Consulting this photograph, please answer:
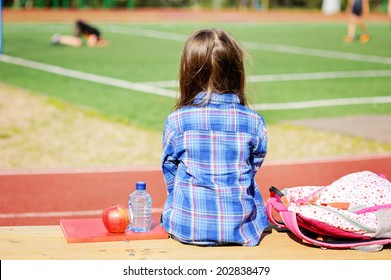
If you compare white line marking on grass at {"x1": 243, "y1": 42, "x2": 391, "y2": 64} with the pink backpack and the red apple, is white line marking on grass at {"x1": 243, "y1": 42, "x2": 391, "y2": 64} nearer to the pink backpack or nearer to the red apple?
the pink backpack

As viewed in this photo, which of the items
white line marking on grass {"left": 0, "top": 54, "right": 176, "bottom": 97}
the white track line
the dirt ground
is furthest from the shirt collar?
white line marking on grass {"left": 0, "top": 54, "right": 176, "bottom": 97}

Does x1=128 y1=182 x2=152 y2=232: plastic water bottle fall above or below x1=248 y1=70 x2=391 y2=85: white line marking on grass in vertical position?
above

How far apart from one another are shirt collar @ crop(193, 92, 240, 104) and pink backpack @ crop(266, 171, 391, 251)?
69 cm

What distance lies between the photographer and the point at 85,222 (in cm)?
523

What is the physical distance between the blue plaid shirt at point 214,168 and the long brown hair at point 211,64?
0.19 feet

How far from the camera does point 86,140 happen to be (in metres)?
10.5

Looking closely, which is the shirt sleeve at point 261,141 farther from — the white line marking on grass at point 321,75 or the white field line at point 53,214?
the white line marking on grass at point 321,75

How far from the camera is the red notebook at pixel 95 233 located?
191 inches

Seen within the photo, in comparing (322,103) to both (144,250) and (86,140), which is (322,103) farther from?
(144,250)

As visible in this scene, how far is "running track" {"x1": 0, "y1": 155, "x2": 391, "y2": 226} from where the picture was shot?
7.35 m

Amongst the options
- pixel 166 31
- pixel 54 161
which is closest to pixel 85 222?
pixel 54 161

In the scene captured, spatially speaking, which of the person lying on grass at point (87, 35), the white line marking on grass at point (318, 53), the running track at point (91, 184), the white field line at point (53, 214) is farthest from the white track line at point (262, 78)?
the white field line at point (53, 214)
